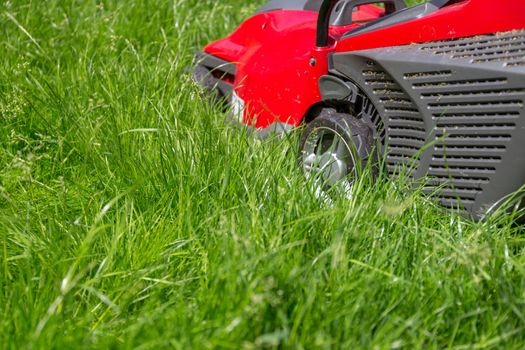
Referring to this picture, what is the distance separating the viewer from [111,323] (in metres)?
1.76

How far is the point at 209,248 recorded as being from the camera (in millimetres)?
1906

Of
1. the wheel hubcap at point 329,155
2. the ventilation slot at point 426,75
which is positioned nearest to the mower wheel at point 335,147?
the wheel hubcap at point 329,155

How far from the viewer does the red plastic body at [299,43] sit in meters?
2.12

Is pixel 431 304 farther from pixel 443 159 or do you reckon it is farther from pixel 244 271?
pixel 443 159

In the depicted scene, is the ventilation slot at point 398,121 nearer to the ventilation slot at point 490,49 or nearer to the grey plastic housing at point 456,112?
the grey plastic housing at point 456,112

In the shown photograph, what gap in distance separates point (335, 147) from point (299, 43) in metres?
0.43

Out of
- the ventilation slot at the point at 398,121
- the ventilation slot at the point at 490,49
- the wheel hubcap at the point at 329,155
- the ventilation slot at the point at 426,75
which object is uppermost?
the ventilation slot at the point at 490,49

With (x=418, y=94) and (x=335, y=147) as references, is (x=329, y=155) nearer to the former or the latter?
(x=335, y=147)

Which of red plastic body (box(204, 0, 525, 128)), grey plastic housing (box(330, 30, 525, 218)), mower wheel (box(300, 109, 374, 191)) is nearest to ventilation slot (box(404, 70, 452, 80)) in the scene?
grey plastic housing (box(330, 30, 525, 218))

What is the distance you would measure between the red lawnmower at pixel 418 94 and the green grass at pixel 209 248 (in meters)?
0.09

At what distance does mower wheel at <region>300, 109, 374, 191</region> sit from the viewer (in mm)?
2330

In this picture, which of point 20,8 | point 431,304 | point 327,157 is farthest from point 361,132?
point 20,8

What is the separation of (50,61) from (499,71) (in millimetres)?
1935

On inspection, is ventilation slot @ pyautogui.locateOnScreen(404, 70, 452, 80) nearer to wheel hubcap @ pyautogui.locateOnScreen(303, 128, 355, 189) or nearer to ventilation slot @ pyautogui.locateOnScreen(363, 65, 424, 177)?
ventilation slot @ pyautogui.locateOnScreen(363, 65, 424, 177)
